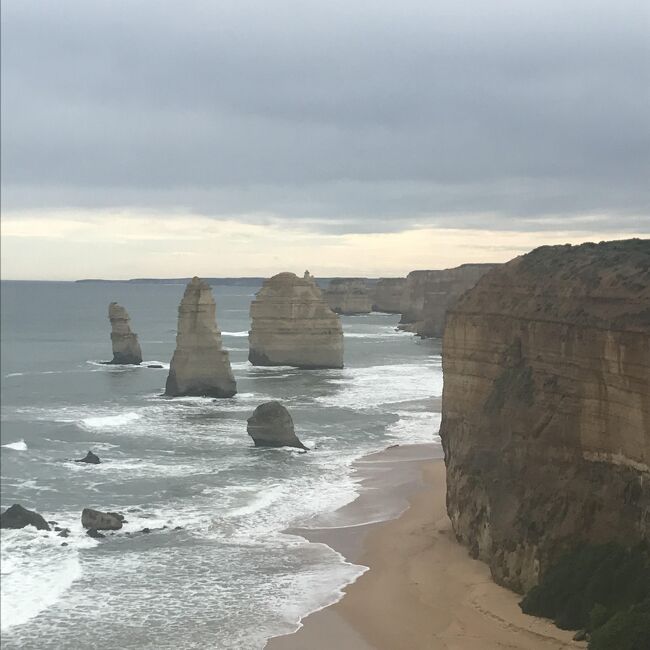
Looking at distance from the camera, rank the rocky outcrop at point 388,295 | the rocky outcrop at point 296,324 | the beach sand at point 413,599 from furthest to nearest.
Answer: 1. the rocky outcrop at point 388,295
2. the rocky outcrop at point 296,324
3. the beach sand at point 413,599

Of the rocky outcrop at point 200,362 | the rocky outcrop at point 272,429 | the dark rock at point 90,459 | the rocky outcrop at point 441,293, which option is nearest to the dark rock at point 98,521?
the dark rock at point 90,459

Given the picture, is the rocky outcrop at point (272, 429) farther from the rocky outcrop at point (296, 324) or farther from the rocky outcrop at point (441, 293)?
the rocky outcrop at point (441, 293)

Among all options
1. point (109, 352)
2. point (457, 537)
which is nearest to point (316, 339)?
point (109, 352)

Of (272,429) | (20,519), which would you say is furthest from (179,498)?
(272,429)

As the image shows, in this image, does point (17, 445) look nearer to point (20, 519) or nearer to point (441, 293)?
point (20, 519)

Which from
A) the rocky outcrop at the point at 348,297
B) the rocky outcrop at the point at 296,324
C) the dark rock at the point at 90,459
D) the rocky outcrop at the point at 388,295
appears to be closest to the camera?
the dark rock at the point at 90,459

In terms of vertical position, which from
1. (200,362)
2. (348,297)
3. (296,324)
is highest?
(348,297)

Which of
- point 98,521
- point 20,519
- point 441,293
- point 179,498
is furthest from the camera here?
point 441,293

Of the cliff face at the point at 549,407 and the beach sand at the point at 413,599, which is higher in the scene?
the cliff face at the point at 549,407
